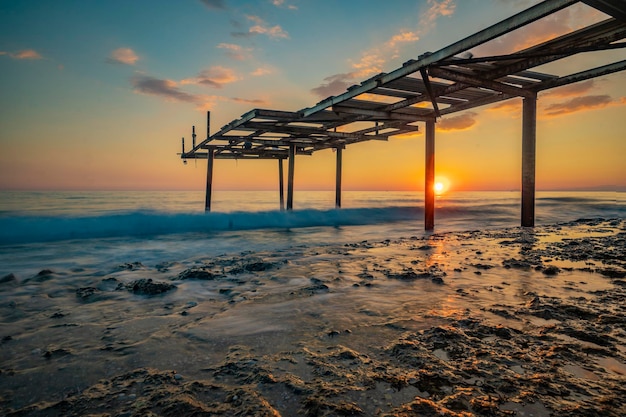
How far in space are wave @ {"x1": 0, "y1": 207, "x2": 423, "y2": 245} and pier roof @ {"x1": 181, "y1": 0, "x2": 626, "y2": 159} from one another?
19.7 ft

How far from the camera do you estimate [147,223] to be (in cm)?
1789

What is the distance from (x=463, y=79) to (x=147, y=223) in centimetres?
1696

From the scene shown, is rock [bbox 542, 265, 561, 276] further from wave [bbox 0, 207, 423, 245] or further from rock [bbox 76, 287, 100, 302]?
wave [bbox 0, 207, 423, 245]

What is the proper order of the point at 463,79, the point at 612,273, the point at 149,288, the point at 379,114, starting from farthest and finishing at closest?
the point at 379,114
the point at 463,79
the point at 612,273
the point at 149,288

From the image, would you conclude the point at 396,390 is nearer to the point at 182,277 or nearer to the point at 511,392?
the point at 511,392

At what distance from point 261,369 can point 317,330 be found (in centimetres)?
88

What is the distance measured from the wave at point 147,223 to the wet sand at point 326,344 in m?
10.6

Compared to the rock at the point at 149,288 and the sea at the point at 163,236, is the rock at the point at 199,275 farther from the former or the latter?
the sea at the point at 163,236

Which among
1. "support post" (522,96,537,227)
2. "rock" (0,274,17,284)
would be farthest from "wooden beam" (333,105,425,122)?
"rock" (0,274,17,284)

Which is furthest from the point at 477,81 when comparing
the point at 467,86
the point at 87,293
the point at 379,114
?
the point at 87,293

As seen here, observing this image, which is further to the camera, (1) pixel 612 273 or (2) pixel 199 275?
(2) pixel 199 275

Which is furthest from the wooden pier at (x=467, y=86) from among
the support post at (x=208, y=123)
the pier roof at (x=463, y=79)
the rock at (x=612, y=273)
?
the rock at (x=612, y=273)

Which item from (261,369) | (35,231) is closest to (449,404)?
(261,369)

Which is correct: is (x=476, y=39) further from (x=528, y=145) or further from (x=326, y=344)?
(x=326, y=344)
